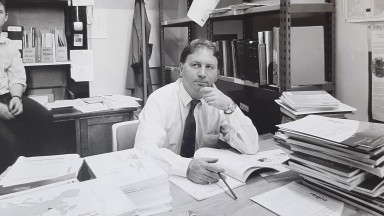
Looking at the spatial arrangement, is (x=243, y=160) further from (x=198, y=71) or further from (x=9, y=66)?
(x=9, y=66)

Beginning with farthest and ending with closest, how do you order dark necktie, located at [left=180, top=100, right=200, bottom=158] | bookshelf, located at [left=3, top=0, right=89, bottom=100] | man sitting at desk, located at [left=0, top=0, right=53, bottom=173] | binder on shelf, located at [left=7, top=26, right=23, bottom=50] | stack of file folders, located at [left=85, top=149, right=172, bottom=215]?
1. bookshelf, located at [left=3, top=0, right=89, bottom=100]
2. binder on shelf, located at [left=7, top=26, right=23, bottom=50]
3. man sitting at desk, located at [left=0, top=0, right=53, bottom=173]
4. dark necktie, located at [left=180, top=100, right=200, bottom=158]
5. stack of file folders, located at [left=85, top=149, right=172, bottom=215]

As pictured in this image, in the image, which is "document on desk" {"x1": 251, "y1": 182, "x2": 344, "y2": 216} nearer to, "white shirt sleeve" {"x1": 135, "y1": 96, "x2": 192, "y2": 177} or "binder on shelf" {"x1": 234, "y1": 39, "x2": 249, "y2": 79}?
"white shirt sleeve" {"x1": 135, "y1": 96, "x2": 192, "y2": 177}

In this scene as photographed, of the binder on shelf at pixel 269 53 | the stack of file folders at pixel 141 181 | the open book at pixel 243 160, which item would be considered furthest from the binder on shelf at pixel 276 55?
the stack of file folders at pixel 141 181

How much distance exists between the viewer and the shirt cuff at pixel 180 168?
1.28 metres

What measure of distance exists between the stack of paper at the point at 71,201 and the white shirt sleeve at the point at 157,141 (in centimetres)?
42

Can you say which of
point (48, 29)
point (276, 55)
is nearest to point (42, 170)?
point (276, 55)

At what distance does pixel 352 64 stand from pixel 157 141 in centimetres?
117

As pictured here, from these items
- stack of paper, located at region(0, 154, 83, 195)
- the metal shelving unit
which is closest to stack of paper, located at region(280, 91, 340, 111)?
the metal shelving unit

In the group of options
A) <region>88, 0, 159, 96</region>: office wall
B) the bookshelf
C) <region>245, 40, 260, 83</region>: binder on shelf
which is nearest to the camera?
<region>245, 40, 260, 83</region>: binder on shelf

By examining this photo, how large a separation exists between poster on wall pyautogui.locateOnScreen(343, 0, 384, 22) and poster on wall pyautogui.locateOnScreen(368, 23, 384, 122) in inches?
1.9

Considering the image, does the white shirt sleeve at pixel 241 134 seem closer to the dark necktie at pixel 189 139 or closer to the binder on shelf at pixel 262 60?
the dark necktie at pixel 189 139

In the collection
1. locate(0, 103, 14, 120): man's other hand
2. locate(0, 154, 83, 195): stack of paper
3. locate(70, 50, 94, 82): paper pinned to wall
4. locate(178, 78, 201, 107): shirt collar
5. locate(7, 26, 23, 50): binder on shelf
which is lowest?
locate(0, 154, 83, 195): stack of paper

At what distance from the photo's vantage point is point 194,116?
1861mm

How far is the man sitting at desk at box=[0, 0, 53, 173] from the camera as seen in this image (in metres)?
2.54
